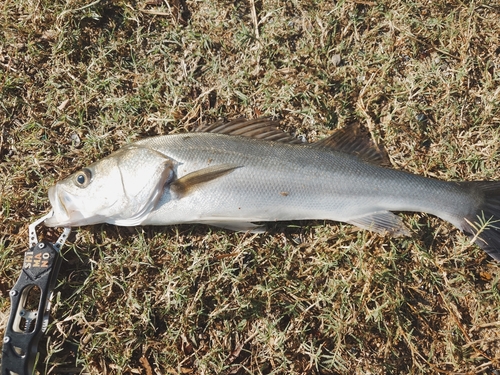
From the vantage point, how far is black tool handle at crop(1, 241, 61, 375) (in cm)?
306

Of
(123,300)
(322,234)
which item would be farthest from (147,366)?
(322,234)

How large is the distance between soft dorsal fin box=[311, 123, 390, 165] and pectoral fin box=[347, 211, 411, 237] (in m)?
0.47

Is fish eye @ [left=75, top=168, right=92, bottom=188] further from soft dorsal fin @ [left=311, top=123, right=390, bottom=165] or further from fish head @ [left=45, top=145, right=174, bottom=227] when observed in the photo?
soft dorsal fin @ [left=311, top=123, right=390, bottom=165]

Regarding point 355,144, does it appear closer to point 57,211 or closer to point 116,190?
point 116,190

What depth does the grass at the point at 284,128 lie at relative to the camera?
10.9 feet

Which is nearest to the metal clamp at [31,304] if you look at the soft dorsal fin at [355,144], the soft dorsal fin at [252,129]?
the soft dorsal fin at [252,129]

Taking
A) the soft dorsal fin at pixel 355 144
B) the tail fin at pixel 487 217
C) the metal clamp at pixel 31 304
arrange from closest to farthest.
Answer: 1. the metal clamp at pixel 31 304
2. the tail fin at pixel 487 217
3. the soft dorsal fin at pixel 355 144

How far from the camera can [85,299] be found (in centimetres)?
334

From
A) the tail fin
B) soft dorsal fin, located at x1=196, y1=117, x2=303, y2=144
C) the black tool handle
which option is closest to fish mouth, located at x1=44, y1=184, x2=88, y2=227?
the black tool handle

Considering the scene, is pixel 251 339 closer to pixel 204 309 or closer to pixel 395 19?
pixel 204 309

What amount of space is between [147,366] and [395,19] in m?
3.87

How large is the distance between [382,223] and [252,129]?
4.50ft

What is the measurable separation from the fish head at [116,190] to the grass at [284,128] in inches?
13.8

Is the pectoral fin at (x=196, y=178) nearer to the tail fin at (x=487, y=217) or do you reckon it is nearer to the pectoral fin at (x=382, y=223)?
the pectoral fin at (x=382, y=223)
